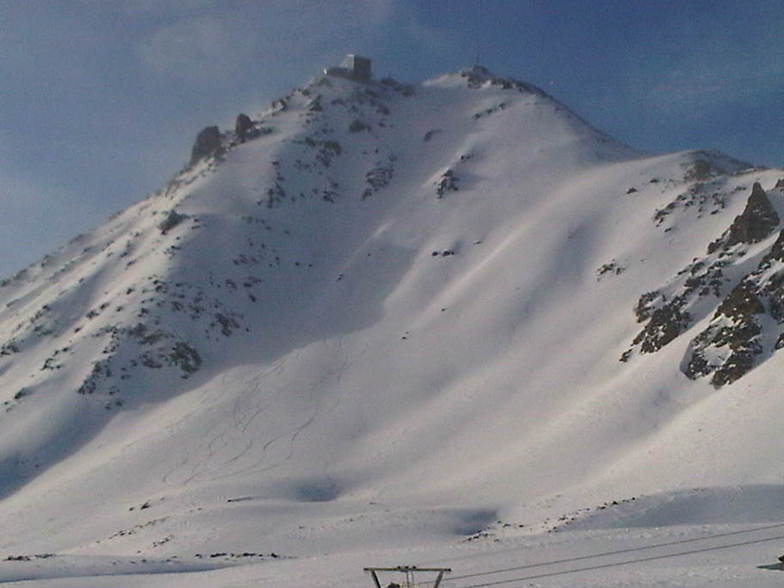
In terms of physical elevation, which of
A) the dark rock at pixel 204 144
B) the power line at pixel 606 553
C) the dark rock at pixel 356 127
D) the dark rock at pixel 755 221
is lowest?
the power line at pixel 606 553

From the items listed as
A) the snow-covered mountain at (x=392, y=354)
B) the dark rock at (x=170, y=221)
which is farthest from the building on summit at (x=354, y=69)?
the dark rock at (x=170, y=221)

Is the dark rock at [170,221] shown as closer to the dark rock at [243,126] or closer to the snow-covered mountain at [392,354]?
the snow-covered mountain at [392,354]

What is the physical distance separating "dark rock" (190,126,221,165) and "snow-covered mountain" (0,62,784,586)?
15.3 metres

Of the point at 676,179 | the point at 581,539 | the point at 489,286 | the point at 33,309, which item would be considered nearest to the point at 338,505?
the point at 581,539

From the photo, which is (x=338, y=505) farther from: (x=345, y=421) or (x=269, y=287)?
(x=269, y=287)

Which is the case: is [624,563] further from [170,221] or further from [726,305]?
[170,221]

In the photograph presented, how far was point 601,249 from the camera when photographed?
70.4m

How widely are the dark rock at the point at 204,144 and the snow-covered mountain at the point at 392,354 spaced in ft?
50.0

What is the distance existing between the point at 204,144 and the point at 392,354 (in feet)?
263

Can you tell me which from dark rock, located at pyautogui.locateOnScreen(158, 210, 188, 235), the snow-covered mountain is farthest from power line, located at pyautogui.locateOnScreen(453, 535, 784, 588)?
dark rock, located at pyautogui.locateOnScreen(158, 210, 188, 235)

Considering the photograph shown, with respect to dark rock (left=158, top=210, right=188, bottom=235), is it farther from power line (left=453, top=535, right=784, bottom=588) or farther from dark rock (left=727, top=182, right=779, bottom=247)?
power line (left=453, top=535, right=784, bottom=588)

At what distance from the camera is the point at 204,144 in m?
133

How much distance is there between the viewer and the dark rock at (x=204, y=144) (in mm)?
132375

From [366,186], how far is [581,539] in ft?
291
